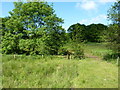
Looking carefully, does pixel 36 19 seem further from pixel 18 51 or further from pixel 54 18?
pixel 18 51

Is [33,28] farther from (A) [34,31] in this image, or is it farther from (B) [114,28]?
(B) [114,28]

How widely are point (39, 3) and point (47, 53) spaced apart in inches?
273

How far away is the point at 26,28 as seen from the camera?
16703 mm

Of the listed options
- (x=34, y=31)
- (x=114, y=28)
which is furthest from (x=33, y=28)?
(x=114, y=28)

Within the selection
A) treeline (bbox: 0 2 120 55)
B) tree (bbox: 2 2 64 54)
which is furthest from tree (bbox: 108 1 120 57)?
tree (bbox: 2 2 64 54)

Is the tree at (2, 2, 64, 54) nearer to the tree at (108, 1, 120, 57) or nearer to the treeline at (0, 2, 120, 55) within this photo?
the treeline at (0, 2, 120, 55)

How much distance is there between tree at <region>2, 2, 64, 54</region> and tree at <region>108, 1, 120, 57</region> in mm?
6284

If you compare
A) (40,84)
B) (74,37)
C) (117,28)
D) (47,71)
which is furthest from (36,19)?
(40,84)

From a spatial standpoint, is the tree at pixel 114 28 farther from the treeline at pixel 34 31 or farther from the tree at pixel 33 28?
the tree at pixel 33 28

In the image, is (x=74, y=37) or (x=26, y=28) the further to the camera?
(x=26, y=28)

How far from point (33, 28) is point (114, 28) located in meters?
9.07

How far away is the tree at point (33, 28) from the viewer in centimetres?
1511

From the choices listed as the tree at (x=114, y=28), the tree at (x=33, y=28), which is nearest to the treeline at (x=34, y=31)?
the tree at (x=33, y=28)

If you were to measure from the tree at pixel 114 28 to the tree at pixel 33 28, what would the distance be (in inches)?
247
